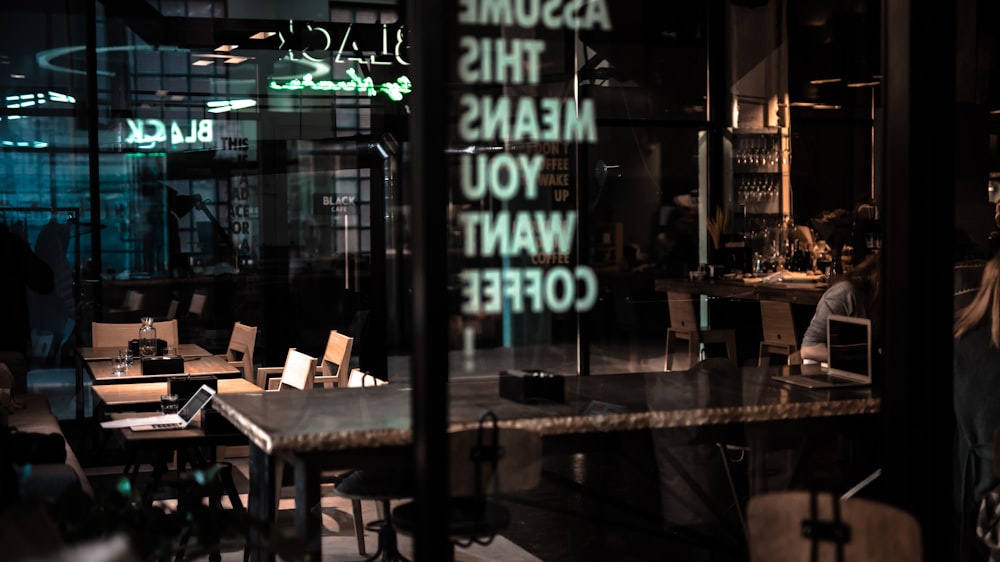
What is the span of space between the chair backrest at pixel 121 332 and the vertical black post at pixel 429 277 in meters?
6.13

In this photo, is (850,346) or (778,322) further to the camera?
(778,322)

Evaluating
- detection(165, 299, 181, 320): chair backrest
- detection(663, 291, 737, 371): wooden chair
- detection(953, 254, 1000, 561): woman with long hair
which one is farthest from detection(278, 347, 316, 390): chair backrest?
detection(953, 254, 1000, 561): woman with long hair

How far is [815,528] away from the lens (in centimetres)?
296

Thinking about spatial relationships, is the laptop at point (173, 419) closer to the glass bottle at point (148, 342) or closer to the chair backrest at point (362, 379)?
the chair backrest at point (362, 379)

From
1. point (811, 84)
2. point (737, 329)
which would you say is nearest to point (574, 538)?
point (737, 329)

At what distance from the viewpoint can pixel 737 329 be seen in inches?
364

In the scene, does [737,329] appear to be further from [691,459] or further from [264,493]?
[264,493]

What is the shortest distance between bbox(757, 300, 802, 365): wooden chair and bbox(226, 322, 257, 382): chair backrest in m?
3.69

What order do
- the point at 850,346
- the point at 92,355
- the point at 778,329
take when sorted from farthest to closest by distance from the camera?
the point at 778,329 < the point at 92,355 < the point at 850,346

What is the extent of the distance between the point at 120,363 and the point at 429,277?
15.7 ft

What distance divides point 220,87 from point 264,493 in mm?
5414

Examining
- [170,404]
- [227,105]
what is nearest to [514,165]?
[170,404]

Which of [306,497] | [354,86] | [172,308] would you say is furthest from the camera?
[354,86]

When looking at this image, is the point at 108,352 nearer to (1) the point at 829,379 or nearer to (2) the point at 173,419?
(2) the point at 173,419
